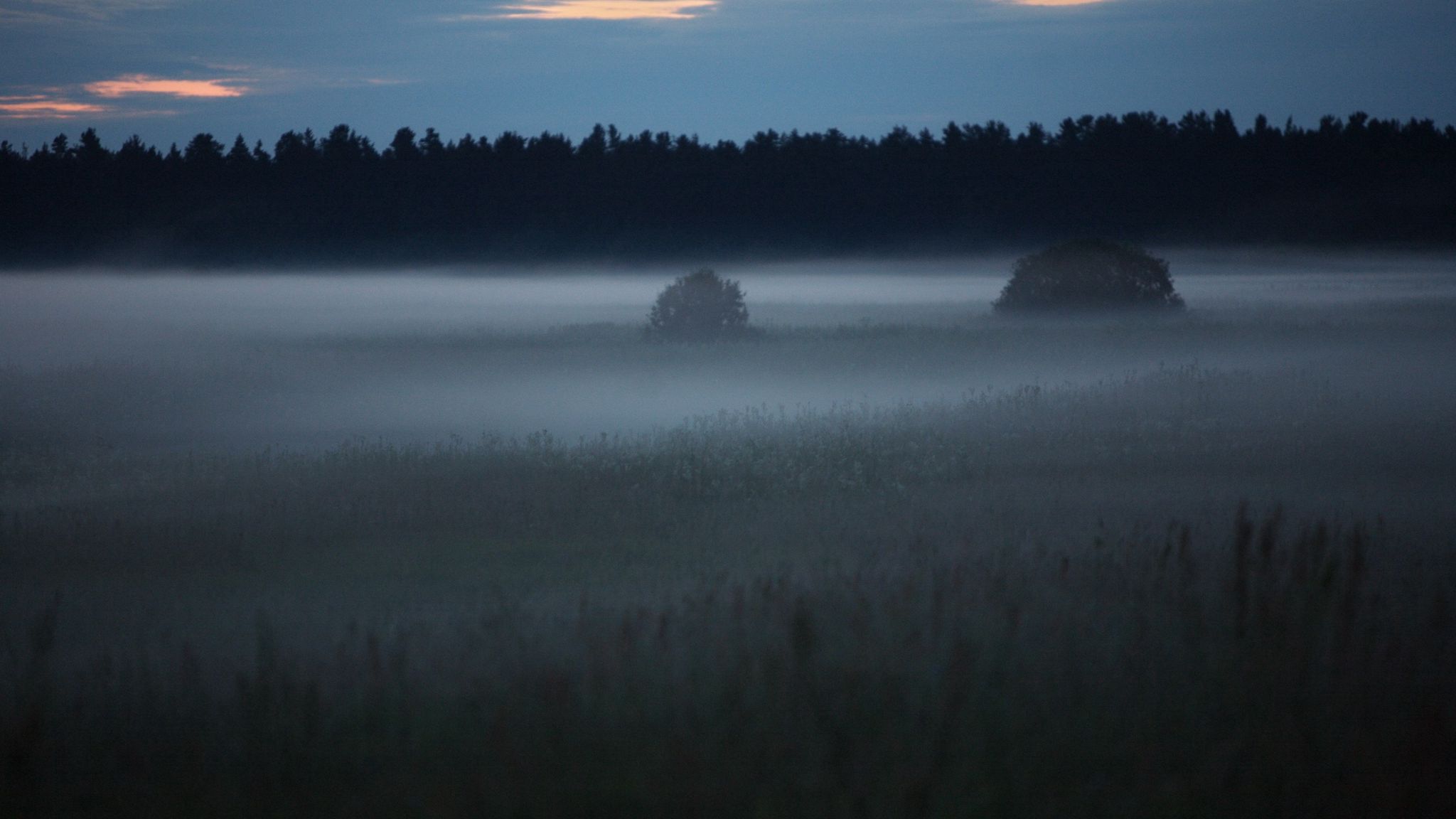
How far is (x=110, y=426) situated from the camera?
19.7 m

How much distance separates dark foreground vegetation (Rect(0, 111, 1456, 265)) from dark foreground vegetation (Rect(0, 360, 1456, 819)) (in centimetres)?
6364

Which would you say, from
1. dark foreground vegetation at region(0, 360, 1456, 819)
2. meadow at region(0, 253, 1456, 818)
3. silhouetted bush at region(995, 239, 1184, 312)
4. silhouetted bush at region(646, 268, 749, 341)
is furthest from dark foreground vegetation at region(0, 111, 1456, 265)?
dark foreground vegetation at region(0, 360, 1456, 819)

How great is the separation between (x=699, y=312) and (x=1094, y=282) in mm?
11544

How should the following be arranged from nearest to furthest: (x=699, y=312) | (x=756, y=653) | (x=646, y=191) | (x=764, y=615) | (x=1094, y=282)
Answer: (x=756, y=653) < (x=764, y=615) < (x=699, y=312) < (x=1094, y=282) < (x=646, y=191)

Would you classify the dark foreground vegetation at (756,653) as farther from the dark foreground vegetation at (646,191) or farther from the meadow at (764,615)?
the dark foreground vegetation at (646,191)

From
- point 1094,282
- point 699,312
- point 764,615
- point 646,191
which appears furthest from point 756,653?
point 646,191

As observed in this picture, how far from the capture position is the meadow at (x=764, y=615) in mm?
4293

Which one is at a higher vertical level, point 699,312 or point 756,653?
point 699,312

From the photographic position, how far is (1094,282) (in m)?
32.7

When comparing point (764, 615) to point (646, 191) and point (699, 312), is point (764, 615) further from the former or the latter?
point (646, 191)

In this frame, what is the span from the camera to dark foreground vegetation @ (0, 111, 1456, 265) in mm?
71125

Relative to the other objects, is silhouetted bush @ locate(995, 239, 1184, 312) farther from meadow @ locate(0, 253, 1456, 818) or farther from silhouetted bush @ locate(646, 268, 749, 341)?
meadow @ locate(0, 253, 1456, 818)

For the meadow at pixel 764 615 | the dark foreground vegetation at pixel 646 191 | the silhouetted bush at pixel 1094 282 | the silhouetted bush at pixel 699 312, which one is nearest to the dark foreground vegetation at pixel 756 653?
the meadow at pixel 764 615

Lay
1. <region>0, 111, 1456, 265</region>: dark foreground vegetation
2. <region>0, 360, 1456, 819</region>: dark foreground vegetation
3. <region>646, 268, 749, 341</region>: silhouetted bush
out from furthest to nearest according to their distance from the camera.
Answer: <region>0, 111, 1456, 265</region>: dark foreground vegetation < <region>646, 268, 749, 341</region>: silhouetted bush < <region>0, 360, 1456, 819</region>: dark foreground vegetation
